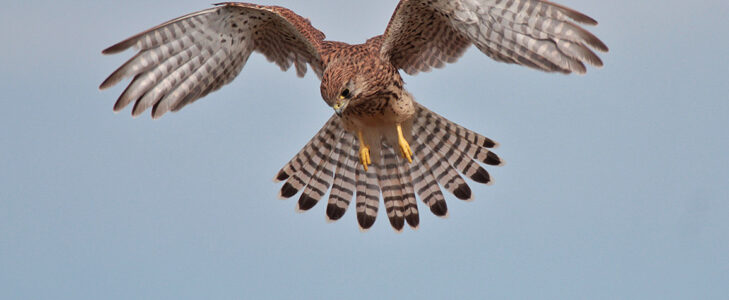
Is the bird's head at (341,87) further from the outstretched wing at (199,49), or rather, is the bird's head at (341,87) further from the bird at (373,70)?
the outstretched wing at (199,49)

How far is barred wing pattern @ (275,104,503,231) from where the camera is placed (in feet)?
38.8

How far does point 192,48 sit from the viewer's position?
10648mm

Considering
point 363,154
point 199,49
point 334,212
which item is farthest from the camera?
point 334,212

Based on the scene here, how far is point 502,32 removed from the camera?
9.73 metres

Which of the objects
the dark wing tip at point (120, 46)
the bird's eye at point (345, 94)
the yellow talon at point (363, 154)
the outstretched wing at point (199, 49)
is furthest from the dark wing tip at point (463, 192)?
the dark wing tip at point (120, 46)

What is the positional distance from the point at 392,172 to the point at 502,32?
2.73m

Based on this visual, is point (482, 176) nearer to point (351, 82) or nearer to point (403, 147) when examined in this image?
point (403, 147)

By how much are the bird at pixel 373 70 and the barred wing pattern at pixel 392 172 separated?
0.01 meters

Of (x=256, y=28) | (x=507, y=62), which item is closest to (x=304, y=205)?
(x=256, y=28)

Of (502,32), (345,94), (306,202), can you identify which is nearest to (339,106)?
(345,94)

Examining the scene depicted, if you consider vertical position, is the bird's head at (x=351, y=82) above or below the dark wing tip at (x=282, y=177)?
above

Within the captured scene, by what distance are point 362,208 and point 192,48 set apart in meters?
2.64

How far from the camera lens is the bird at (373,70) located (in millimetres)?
9617

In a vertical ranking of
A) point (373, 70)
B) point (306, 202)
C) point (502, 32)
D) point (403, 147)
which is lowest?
point (306, 202)
